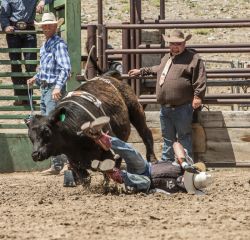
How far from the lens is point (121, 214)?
24.5ft

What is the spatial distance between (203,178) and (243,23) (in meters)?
3.36

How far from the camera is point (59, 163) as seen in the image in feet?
38.0

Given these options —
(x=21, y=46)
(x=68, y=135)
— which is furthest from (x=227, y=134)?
(x=68, y=135)

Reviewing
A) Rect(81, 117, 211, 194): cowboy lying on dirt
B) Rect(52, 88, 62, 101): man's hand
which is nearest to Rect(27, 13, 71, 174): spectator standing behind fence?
Rect(52, 88, 62, 101): man's hand

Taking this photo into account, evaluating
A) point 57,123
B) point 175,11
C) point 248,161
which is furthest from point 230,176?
point 175,11

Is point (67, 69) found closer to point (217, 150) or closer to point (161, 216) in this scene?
point (217, 150)

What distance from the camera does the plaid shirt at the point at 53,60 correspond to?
35.7 ft

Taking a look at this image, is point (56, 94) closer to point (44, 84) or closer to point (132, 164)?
point (44, 84)

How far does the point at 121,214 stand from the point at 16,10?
527 centimetres

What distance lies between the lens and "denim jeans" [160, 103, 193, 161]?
1102 cm

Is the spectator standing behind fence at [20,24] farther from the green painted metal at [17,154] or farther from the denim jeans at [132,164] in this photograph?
the denim jeans at [132,164]

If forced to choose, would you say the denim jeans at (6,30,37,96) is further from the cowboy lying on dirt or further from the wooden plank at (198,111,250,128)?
the cowboy lying on dirt

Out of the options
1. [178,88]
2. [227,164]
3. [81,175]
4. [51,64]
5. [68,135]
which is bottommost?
[227,164]

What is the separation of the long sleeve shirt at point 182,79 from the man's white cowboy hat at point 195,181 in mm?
2058
